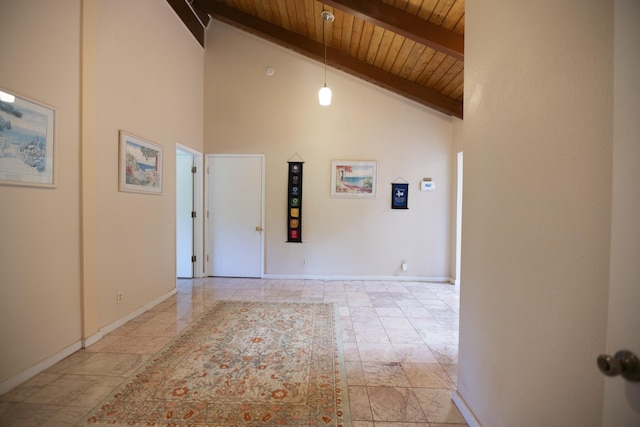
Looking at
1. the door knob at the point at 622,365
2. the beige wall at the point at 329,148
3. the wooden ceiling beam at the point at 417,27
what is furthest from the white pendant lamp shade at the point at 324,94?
the door knob at the point at 622,365

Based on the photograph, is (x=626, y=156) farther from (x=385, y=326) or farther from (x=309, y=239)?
(x=309, y=239)

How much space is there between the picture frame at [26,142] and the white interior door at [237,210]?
2.51 meters

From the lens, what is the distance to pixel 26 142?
185 centimetres

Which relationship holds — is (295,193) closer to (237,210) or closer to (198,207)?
(237,210)

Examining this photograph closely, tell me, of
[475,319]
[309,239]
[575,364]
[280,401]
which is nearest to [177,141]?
[309,239]

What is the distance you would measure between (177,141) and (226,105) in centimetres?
116

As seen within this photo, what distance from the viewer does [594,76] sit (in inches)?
32.5

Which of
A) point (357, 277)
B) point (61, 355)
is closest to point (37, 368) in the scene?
point (61, 355)

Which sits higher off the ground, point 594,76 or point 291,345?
point 594,76

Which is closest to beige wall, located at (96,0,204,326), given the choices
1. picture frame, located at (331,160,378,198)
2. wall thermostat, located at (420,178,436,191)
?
picture frame, located at (331,160,378,198)

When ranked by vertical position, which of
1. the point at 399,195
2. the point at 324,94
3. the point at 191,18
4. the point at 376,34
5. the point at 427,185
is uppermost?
the point at 191,18

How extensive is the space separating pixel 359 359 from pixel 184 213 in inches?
145

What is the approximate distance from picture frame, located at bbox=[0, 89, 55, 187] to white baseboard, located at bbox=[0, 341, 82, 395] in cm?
134

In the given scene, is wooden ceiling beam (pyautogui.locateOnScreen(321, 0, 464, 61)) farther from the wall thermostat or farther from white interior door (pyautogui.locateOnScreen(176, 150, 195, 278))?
white interior door (pyautogui.locateOnScreen(176, 150, 195, 278))
